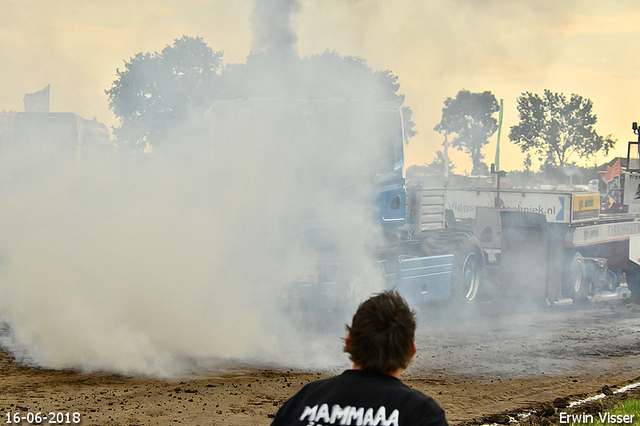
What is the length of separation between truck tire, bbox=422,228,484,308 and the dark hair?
912cm

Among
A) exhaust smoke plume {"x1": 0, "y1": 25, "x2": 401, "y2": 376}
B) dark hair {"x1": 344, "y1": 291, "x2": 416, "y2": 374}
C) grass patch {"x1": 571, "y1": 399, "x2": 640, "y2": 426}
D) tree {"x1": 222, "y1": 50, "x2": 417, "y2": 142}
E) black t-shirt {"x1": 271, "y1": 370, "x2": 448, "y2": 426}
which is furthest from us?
tree {"x1": 222, "y1": 50, "x2": 417, "y2": 142}

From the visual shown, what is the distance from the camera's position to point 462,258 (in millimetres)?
11945

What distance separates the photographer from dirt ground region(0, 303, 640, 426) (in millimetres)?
5523

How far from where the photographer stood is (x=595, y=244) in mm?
13898

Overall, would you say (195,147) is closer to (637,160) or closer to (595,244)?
(595,244)

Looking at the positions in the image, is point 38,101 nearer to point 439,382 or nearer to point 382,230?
point 382,230

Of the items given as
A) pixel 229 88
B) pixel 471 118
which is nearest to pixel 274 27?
pixel 229 88

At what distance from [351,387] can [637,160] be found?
16.0 m

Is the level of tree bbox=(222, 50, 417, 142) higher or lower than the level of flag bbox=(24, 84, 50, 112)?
lower

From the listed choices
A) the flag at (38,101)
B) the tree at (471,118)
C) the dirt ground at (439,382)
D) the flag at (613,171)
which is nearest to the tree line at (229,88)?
the tree at (471,118)

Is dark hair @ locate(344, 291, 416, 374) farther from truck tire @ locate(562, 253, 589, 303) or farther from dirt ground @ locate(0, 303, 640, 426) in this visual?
truck tire @ locate(562, 253, 589, 303)

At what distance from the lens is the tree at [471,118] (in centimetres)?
2630

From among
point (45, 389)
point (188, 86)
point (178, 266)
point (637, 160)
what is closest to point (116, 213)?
point (178, 266)
